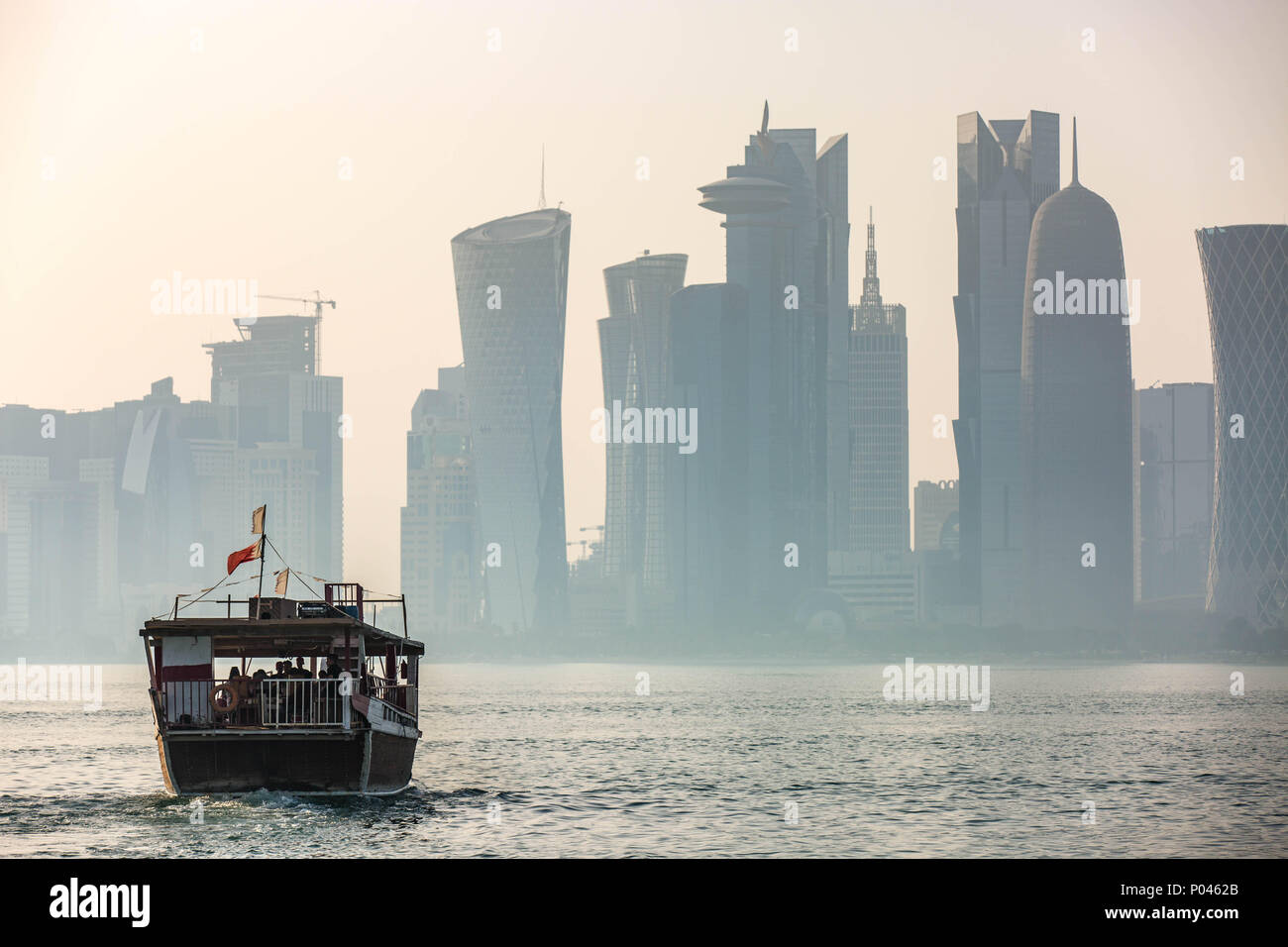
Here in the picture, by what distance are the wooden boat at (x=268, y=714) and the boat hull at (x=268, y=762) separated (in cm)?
3

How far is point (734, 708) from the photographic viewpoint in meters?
157

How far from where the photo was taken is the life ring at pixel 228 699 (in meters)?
44.8

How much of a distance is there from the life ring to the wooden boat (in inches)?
1.1

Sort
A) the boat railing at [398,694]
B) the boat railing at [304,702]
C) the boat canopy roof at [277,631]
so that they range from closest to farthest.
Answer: the boat railing at [304,702] → the boat canopy roof at [277,631] → the boat railing at [398,694]

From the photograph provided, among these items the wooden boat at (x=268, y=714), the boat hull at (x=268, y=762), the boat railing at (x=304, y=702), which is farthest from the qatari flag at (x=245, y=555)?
the boat hull at (x=268, y=762)

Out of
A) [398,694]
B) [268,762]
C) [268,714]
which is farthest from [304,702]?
[398,694]

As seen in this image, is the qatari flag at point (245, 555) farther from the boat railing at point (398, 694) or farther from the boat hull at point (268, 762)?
the boat railing at point (398, 694)

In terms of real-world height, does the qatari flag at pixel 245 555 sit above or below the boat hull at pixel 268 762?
above

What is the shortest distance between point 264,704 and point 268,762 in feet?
5.17

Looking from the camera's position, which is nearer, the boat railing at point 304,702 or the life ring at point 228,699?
the boat railing at point 304,702

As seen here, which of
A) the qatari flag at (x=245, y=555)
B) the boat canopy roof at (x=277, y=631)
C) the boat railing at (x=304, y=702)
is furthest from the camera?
the qatari flag at (x=245, y=555)

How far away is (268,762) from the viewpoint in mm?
44312
